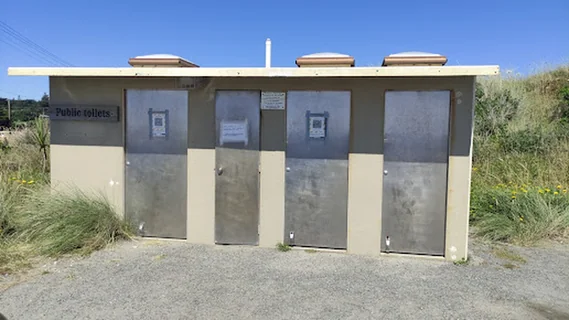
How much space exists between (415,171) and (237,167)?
233 cm

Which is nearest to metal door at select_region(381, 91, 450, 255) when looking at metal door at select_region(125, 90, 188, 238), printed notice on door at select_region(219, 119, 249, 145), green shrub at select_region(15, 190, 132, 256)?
printed notice on door at select_region(219, 119, 249, 145)

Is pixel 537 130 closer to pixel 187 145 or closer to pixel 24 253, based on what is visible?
pixel 187 145

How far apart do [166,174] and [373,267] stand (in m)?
3.03

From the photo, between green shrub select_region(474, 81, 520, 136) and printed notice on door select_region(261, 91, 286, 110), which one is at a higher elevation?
green shrub select_region(474, 81, 520, 136)

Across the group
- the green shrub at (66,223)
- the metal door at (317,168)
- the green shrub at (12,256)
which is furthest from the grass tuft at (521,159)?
the green shrub at (12,256)

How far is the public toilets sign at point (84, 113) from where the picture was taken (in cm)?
583

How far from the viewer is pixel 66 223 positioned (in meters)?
5.39

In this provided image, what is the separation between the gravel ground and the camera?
3811 mm

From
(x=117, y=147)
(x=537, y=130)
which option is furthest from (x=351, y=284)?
(x=537, y=130)

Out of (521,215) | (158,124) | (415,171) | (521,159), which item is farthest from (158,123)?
(521,159)

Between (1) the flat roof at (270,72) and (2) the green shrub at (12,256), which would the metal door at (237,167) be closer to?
(1) the flat roof at (270,72)

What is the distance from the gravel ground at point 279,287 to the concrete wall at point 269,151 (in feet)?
1.41

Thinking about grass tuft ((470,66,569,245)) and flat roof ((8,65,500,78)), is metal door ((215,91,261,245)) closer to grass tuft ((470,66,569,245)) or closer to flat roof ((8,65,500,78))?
flat roof ((8,65,500,78))

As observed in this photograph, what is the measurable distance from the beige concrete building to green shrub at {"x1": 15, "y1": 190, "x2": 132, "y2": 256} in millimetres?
347
